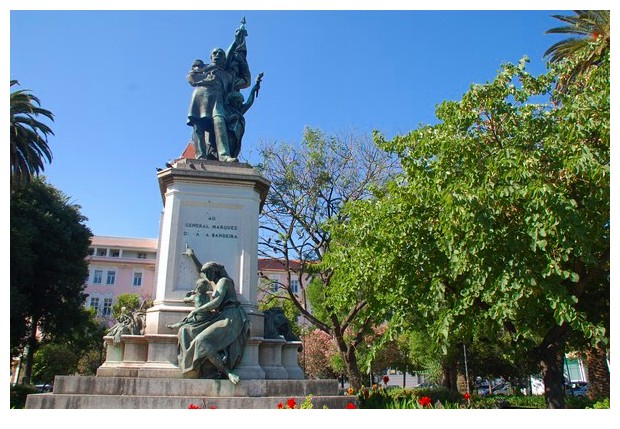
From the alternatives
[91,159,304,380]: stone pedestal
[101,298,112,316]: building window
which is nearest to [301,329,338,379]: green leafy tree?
[101,298,112,316]: building window

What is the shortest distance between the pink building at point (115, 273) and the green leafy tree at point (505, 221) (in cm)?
5241

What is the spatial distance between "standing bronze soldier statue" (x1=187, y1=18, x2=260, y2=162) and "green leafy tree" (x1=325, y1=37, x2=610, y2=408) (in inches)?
179

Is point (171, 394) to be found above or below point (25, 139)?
below

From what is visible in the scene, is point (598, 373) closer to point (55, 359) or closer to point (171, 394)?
point (171, 394)

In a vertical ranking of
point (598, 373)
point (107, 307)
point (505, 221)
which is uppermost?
point (107, 307)

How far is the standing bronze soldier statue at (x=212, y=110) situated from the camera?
34.9ft

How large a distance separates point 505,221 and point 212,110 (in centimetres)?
658

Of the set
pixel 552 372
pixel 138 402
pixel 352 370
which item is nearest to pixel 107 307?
pixel 352 370

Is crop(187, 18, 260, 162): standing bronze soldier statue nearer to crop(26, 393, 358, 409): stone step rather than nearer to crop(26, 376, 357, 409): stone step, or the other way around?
crop(26, 376, 357, 409): stone step

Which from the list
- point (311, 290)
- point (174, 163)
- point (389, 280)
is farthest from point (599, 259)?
point (311, 290)

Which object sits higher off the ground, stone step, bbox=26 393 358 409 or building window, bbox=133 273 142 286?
building window, bbox=133 273 142 286

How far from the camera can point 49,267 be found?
89.7 feet

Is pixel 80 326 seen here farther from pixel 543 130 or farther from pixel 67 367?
pixel 543 130

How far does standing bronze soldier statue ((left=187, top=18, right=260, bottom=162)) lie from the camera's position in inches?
419
